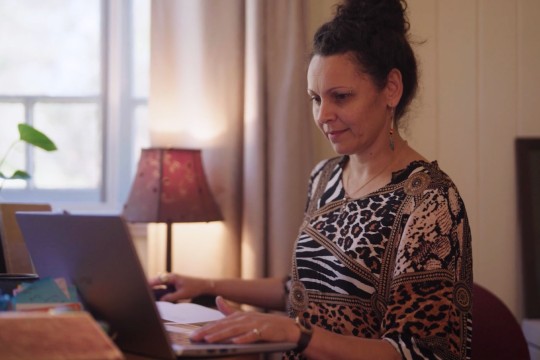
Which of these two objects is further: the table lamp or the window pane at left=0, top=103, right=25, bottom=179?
the window pane at left=0, top=103, right=25, bottom=179

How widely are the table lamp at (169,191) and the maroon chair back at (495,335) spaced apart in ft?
3.11

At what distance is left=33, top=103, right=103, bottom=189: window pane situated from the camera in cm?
290

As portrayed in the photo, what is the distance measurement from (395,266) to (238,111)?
1354 millimetres

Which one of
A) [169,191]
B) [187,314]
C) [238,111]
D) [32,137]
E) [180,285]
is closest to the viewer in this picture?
[187,314]

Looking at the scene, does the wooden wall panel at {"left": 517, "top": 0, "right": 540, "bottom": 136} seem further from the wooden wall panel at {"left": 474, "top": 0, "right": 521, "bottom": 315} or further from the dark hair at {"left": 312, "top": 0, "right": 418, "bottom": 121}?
the dark hair at {"left": 312, "top": 0, "right": 418, "bottom": 121}

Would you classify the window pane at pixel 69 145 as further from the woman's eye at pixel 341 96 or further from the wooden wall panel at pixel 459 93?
the woman's eye at pixel 341 96

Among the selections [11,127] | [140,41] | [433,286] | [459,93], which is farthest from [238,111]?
[433,286]

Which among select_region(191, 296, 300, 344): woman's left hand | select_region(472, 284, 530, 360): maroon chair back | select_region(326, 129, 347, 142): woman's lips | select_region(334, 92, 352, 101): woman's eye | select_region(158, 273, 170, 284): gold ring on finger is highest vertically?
select_region(334, 92, 352, 101): woman's eye

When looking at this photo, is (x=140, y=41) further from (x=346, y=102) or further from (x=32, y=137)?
(x=346, y=102)

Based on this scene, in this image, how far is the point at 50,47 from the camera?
291 centimetres

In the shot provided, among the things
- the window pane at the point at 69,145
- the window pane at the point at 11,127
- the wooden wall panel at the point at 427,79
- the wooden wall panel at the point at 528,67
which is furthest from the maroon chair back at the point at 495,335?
the window pane at the point at 11,127

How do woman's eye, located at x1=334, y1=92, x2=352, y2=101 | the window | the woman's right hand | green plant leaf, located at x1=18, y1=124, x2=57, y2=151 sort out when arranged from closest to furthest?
woman's eye, located at x1=334, y1=92, x2=352, y2=101, the woman's right hand, green plant leaf, located at x1=18, y1=124, x2=57, y2=151, the window

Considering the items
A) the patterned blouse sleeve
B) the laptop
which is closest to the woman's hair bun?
the patterned blouse sleeve

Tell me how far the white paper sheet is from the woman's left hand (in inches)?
7.9
